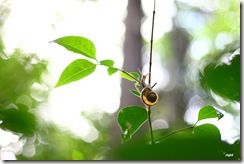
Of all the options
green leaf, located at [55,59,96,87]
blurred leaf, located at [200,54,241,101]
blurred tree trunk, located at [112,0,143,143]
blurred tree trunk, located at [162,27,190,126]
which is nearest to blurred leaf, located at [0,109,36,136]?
green leaf, located at [55,59,96,87]

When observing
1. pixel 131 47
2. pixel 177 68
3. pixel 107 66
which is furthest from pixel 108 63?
pixel 177 68

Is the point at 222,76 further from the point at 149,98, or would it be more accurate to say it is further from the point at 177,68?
the point at 177,68

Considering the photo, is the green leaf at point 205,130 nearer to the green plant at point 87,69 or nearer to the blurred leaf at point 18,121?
the green plant at point 87,69

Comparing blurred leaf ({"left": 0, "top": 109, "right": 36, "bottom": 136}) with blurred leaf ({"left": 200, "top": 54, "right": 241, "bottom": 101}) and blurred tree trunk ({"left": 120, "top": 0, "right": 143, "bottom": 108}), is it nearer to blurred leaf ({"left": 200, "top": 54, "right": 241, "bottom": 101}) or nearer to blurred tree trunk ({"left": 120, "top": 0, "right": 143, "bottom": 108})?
blurred leaf ({"left": 200, "top": 54, "right": 241, "bottom": 101})

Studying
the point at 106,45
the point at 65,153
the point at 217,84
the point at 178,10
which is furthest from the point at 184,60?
the point at 217,84

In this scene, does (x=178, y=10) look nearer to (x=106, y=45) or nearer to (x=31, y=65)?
(x=106, y=45)
